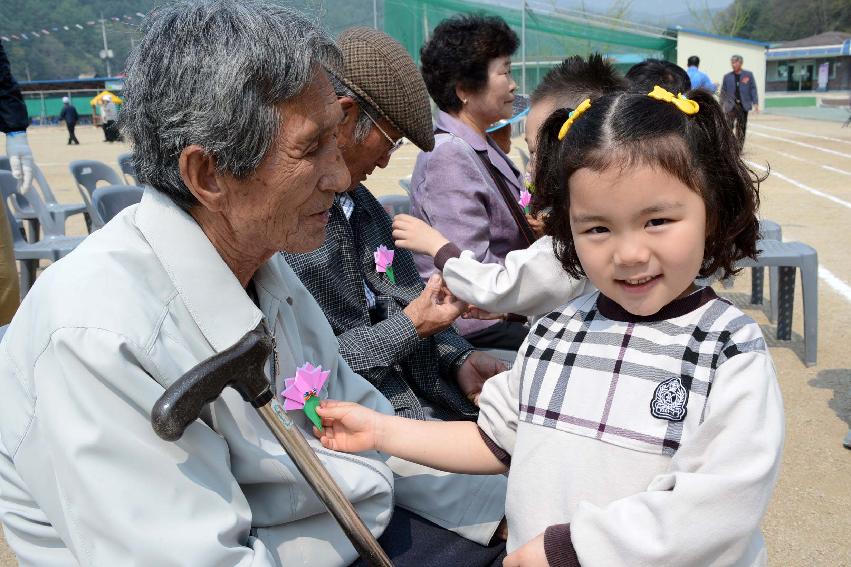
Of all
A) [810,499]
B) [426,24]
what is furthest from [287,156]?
[426,24]

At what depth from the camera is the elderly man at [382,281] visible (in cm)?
246

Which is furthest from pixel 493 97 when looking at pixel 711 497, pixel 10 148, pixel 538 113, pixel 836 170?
pixel 836 170

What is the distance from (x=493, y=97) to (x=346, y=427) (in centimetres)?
256

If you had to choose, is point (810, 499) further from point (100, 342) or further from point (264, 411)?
point (100, 342)

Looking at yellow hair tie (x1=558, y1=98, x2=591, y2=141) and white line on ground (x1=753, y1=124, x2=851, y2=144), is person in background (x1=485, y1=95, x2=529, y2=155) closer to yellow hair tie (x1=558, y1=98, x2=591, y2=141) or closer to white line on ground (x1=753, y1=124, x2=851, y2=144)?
yellow hair tie (x1=558, y1=98, x2=591, y2=141)

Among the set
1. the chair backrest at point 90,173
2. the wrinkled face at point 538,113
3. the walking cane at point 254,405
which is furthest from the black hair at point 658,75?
the chair backrest at point 90,173

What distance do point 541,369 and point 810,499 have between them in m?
2.53

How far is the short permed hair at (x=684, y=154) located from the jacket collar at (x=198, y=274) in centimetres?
73

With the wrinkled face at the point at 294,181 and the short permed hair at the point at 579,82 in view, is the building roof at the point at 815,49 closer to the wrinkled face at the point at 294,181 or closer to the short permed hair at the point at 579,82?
the short permed hair at the point at 579,82

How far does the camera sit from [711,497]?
133cm

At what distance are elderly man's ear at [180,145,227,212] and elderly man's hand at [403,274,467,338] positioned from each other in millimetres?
1035

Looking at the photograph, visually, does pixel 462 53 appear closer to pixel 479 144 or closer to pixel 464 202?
pixel 479 144

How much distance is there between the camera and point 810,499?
3568 millimetres

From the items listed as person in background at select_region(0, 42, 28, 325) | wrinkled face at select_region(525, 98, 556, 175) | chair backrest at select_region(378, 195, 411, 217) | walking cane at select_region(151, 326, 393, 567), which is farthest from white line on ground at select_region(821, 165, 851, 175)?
walking cane at select_region(151, 326, 393, 567)
